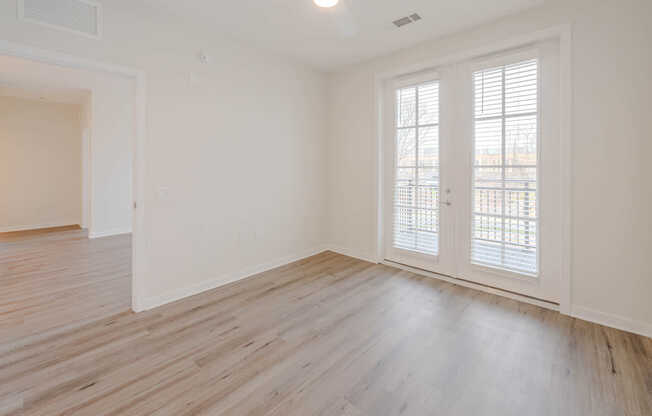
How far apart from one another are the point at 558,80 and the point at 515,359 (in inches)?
96.6

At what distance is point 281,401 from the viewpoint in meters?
1.67

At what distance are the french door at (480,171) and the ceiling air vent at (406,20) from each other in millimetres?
710

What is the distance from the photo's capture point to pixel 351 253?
4.48m

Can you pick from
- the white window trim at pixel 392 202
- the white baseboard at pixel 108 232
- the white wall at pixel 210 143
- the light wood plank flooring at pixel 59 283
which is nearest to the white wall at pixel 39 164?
the light wood plank flooring at pixel 59 283

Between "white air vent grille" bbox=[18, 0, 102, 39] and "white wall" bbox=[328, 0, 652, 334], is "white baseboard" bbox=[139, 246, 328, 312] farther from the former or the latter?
"white wall" bbox=[328, 0, 652, 334]

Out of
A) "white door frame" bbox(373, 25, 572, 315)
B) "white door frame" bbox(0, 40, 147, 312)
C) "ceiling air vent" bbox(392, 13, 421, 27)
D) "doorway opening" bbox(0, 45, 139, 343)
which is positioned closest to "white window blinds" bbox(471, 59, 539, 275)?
"white door frame" bbox(373, 25, 572, 315)

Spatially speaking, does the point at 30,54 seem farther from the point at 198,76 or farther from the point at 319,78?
the point at 319,78

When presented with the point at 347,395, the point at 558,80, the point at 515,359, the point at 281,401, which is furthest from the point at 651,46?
the point at 281,401

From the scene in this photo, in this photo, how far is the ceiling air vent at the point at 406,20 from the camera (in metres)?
2.87

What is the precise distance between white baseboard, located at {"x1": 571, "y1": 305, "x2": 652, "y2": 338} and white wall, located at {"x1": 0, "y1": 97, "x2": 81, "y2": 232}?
9673mm

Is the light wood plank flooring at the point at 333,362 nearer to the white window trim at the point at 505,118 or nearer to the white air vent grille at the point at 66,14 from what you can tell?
the white window trim at the point at 505,118

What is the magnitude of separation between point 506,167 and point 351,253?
2368 mm

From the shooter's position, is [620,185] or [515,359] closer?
[515,359]

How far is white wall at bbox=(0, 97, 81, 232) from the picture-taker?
6.38 meters
